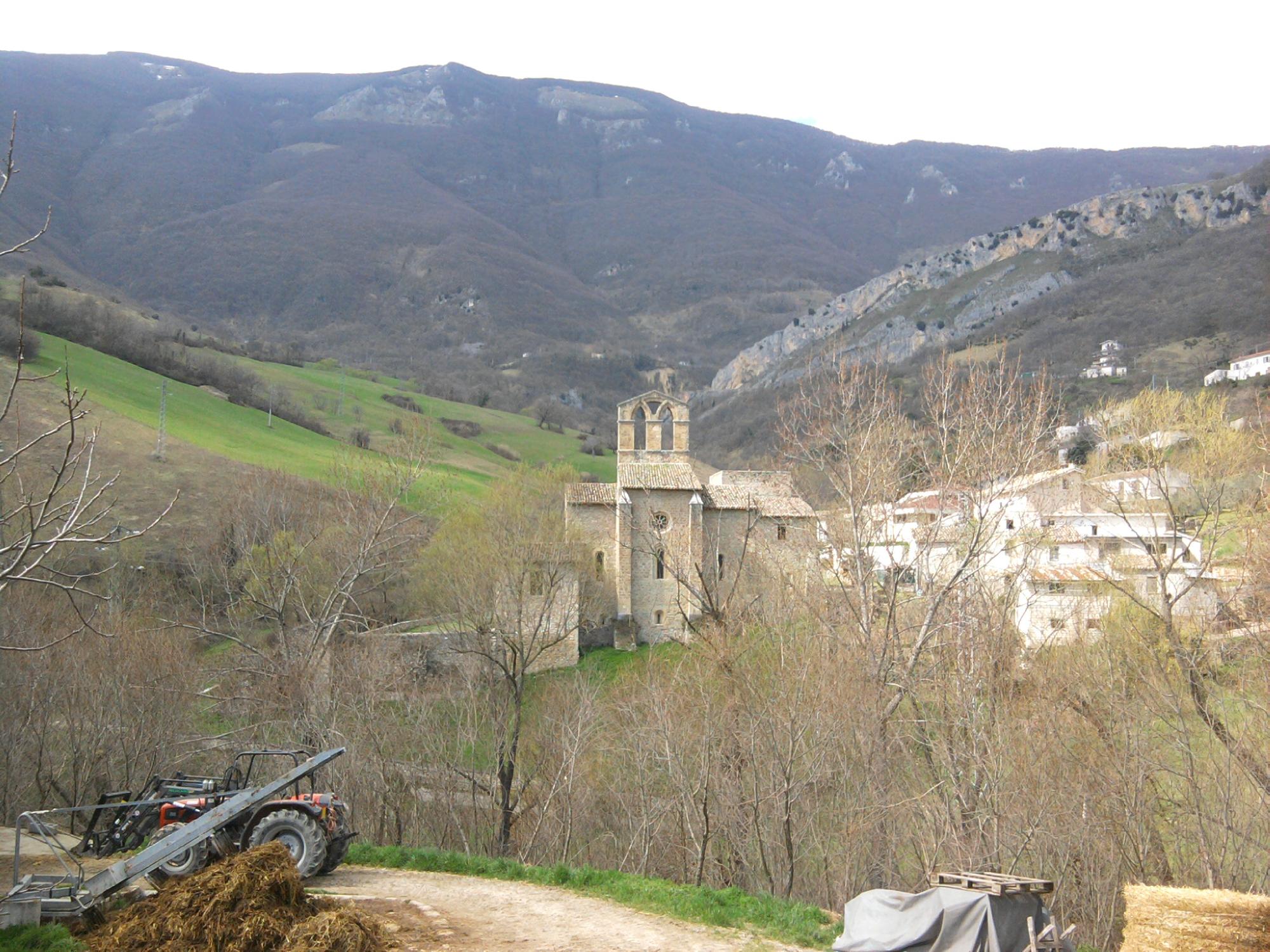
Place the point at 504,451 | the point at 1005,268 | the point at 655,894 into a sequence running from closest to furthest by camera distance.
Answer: the point at 655,894
the point at 504,451
the point at 1005,268

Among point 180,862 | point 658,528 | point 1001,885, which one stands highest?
point 658,528

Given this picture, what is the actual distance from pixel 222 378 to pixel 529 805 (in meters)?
64.1

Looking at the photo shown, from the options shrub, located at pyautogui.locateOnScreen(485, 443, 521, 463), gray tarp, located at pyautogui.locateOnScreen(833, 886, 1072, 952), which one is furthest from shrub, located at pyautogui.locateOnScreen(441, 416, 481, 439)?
gray tarp, located at pyautogui.locateOnScreen(833, 886, 1072, 952)

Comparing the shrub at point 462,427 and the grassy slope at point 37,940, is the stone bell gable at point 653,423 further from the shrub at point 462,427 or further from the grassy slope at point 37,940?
the shrub at point 462,427

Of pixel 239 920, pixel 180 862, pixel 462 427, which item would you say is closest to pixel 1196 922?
Answer: pixel 239 920

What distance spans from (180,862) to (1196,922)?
10.8 meters

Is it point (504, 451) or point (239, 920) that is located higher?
point (504, 451)

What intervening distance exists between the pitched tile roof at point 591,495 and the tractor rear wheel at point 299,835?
103 ft

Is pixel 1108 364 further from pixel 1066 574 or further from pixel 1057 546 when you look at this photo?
pixel 1057 546

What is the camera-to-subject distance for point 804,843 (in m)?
19.4

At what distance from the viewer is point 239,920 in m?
8.74

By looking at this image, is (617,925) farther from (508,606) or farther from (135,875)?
→ (508,606)

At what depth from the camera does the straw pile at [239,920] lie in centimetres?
859

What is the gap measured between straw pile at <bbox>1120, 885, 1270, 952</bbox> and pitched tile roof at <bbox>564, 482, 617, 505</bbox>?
3486 centimetres
